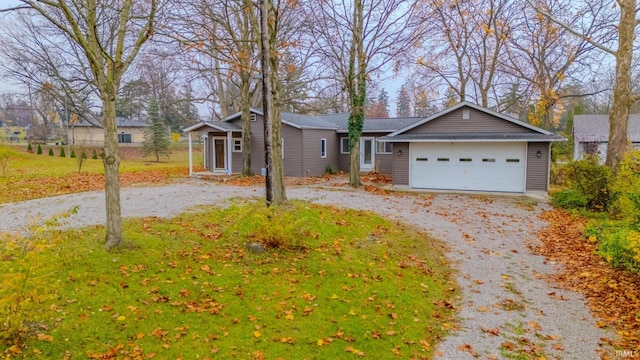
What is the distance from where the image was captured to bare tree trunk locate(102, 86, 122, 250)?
5770 millimetres

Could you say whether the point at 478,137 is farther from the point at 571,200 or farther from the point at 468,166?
the point at 571,200

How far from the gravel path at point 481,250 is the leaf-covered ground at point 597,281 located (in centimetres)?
22

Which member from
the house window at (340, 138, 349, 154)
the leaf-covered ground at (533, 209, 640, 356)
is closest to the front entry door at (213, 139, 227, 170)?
the house window at (340, 138, 349, 154)

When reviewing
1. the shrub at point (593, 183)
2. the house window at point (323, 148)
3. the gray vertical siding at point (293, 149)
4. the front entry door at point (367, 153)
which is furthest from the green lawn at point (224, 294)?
the front entry door at point (367, 153)

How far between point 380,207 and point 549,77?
17.0 meters

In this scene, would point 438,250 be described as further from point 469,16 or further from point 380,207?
point 469,16

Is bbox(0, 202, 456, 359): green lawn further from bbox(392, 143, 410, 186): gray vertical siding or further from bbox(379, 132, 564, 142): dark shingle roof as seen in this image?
bbox(392, 143, 410, 186): gray vertical siding

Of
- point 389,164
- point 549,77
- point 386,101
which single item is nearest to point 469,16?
point 549,77

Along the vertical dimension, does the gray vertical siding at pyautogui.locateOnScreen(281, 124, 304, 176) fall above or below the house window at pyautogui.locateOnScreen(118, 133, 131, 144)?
below

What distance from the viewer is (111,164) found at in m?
5.81

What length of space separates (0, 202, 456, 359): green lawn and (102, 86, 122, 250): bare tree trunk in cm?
35

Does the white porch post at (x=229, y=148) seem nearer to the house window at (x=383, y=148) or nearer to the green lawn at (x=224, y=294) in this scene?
the house window at (x=383, y=148)

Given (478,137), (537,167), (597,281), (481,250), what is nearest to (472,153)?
(478,137)

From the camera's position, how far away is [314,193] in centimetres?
1471
